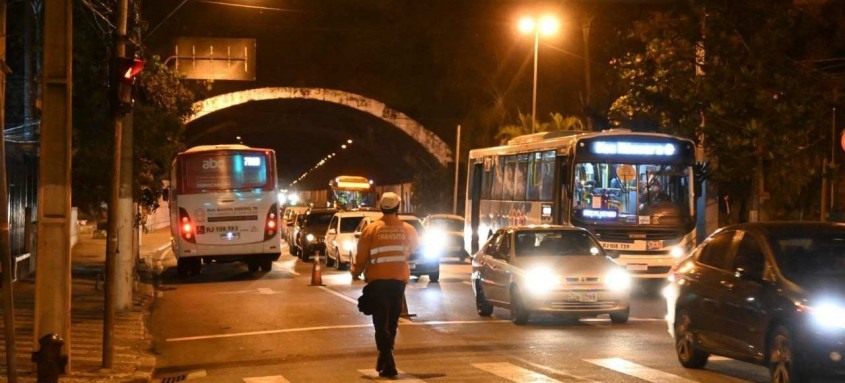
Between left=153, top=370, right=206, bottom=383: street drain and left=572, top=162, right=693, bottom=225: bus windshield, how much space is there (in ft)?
37.6

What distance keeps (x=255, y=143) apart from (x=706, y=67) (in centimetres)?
6792

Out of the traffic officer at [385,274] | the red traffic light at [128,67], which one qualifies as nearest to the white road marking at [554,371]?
the traffic officer at [385,274]

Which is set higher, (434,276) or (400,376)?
(400,376)

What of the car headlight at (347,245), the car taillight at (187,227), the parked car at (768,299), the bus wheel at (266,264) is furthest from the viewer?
the bus wheel at (266,264)

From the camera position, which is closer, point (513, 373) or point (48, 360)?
point (48, 360)

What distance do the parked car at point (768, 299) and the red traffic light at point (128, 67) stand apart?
262 inches

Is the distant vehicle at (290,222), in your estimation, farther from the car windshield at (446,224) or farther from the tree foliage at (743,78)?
the tree foliage at (743,78)

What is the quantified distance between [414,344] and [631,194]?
9.72 metres

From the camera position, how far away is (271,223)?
30.8 metres

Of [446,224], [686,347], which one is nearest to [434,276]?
[446,224]

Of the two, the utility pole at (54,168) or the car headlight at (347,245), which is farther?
the car headlight at (347,245)

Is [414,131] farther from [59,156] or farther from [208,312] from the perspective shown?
[59,156]

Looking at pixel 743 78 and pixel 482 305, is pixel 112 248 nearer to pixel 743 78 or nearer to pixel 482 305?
pixel 482 305

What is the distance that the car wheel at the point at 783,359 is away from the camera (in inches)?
395
